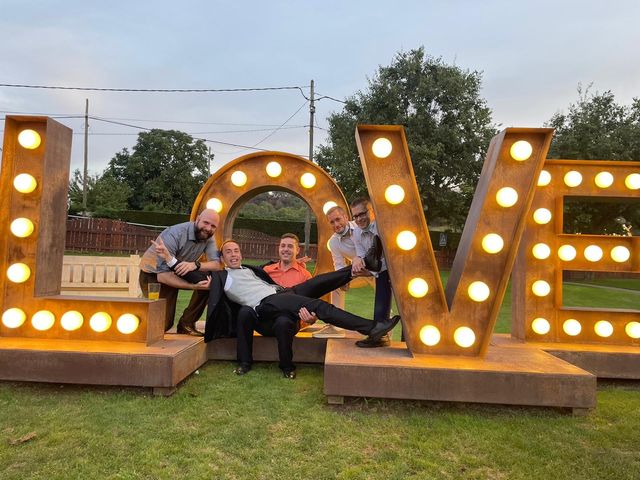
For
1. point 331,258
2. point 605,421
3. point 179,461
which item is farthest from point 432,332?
point 179,461

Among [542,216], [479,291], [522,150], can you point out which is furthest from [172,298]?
[542,216]

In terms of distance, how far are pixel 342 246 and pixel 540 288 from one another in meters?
2.09

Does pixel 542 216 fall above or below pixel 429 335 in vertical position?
above

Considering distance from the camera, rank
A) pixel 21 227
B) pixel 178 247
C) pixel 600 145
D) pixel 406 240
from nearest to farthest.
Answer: pixel 406 240
pixel 21 227
pixel 178 247
pixel 600 145

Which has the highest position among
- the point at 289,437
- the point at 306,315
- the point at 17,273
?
the point at 17,273

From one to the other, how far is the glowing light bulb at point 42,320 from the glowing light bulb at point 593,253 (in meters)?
5.14

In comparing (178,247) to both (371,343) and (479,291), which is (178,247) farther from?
(479,291)

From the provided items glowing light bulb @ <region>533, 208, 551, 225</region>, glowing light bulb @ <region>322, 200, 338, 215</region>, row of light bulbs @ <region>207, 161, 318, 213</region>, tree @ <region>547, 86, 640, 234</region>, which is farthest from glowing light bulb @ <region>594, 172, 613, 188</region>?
tree @ <region>547, 86, 640, 234</region>

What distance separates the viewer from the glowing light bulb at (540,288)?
4625 mm

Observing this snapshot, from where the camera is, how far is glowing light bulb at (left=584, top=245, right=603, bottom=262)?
4586 mm

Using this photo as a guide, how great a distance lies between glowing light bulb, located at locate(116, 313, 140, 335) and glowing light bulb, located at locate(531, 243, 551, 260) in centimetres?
394

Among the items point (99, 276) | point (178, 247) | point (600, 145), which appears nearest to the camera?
point (178, 247)

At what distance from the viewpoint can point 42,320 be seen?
389 cm

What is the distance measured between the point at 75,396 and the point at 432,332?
2881 mm
